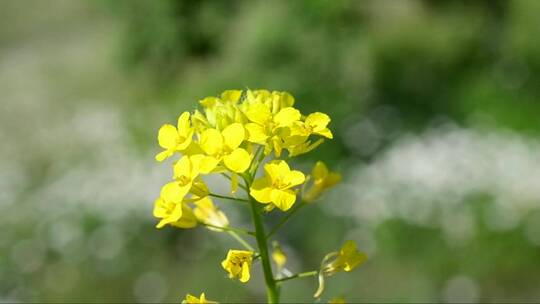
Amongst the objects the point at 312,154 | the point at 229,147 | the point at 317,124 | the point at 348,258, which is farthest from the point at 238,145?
the point at 312,154

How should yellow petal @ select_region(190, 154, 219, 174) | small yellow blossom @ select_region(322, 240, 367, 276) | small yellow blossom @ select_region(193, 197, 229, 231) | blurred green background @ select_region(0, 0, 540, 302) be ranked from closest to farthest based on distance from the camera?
yellow petal @ select_region(190, 154, 219, 174)
small yellow blossom @ select_region(322, 240, 367, 276)
small yellow blossom @ select_region(193, 197, 229, 231)
blurred green background @ select_region(0, 0, 540, 302)

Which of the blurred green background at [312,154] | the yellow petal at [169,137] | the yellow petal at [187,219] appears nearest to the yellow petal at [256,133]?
the yellow petal at [169,137]

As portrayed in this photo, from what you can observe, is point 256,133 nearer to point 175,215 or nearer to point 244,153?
point 244,153

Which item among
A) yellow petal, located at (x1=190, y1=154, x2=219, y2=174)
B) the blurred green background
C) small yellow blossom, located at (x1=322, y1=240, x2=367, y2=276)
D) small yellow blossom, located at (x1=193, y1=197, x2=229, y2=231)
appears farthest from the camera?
the blurred green background

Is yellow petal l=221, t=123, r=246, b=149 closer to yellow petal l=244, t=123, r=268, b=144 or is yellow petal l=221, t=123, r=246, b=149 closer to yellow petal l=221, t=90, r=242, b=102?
yellow petal l=244, t=123, r=268, b=144

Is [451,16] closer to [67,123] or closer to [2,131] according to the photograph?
[67,123]

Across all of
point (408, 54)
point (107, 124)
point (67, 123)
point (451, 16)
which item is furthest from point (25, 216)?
point (451, 16)

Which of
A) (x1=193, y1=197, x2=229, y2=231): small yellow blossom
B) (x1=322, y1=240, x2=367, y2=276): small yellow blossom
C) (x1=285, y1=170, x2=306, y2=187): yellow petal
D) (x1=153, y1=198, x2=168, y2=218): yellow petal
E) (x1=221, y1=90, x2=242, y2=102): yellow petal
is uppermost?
(x1=221, y1=90, x2=242, y2=102): yellow petal

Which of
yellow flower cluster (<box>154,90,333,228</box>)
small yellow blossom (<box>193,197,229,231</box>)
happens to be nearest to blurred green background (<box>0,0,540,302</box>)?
small yellow blossom (<box>193,197,229,231</box>)

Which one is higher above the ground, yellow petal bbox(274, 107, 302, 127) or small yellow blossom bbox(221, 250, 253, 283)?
yellow petal bbox(274, 107, 302, 127)
